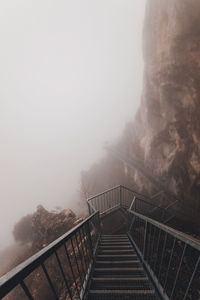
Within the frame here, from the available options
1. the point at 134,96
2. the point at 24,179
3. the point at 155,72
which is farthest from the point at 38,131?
the point at 155,72

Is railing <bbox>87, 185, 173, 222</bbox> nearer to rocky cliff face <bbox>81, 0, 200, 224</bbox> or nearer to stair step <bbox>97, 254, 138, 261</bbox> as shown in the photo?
stair step <bbox>97, 254, 138, 261</bbox>

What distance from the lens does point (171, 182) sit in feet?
33.3

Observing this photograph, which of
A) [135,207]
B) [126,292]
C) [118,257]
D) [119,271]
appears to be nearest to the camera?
[126,292]

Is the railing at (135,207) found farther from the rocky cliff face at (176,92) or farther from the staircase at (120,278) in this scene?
the rocky cliff face at (176,92)

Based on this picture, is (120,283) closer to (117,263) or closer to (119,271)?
(119,271)

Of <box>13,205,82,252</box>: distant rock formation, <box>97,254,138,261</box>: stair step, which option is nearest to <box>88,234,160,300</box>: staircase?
<box>97,254,138,261</box>: stair step

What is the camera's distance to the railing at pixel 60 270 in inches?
43.6

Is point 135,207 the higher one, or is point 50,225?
point 135,207

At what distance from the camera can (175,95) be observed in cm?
901

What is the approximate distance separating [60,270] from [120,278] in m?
3.34

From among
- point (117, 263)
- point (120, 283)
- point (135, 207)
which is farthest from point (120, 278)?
point (135, 207)

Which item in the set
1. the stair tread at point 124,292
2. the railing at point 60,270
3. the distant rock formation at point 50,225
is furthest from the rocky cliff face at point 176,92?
the distant rock formation at point 50,225

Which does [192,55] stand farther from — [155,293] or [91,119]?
[91,119]

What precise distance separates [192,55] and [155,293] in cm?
1110
